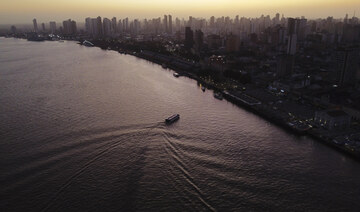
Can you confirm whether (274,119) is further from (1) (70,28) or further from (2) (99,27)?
(1) (70,28)

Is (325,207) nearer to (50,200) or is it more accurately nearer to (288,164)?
(288,164)

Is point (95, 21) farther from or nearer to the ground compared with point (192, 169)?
farther from the ground

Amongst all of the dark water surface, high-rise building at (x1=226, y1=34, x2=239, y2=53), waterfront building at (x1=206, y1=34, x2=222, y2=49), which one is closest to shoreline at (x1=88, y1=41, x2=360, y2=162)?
the dark water surface

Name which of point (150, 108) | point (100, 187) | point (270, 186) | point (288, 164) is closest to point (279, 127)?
point (288, 164)

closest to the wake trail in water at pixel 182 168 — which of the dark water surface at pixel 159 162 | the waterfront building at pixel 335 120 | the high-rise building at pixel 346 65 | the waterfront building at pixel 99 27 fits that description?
the dark water surface at pixel 159 162

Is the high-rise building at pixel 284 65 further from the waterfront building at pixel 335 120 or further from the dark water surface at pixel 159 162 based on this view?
the waterfront building at pixel 335 120
